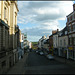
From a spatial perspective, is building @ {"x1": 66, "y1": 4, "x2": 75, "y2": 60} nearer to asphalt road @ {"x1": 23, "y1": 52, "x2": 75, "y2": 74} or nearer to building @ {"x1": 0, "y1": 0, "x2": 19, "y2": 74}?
asphalt road @ {"x1": 23, "y1": 52, "x2": 75, "y2": 74}

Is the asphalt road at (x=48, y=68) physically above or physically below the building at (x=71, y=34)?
below

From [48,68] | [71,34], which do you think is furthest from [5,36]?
[71,34]

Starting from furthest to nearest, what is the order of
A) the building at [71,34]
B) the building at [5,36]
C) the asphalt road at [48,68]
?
the building at [71,34], the asphalt road at [48,68], the building at [5,36]

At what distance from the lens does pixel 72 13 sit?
32250 millimetres

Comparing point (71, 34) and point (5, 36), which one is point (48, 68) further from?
point (71, 34)

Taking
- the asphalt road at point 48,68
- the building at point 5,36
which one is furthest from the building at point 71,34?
the building at point 5,36

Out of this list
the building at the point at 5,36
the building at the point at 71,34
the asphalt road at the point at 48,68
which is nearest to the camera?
the building at the point at 5,36

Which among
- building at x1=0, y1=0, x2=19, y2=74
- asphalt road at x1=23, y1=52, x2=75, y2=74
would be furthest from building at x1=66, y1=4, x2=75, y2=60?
building at x1=0, y1=0, x2=19, y2=74

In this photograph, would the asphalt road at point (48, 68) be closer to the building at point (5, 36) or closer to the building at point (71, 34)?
the building at point (5, 36)

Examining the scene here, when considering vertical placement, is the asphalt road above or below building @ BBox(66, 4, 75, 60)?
below

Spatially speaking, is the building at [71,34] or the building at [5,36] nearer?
the building at [5,36]

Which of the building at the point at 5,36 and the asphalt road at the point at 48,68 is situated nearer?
the building at the point at 5,36

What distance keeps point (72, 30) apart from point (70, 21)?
9.68 ft

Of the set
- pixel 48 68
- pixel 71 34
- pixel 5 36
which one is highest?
pixel 71 34
